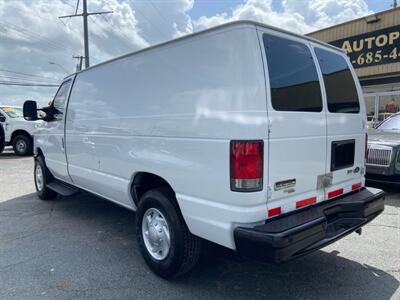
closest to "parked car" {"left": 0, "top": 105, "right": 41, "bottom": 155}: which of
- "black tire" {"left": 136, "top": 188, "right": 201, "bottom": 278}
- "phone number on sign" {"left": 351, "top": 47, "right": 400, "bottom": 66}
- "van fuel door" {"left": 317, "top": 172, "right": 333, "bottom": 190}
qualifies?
"black tire" {"left": 136, "top": 188, "right": 201, "bottom": 278}

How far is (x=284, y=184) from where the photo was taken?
287 centimetres

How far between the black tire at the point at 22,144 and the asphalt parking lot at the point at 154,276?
9400mm

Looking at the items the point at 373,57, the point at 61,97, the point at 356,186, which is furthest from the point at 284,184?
the point at 373,57

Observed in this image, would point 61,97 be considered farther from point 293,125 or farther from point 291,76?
point 293,125

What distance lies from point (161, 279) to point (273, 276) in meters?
1.08

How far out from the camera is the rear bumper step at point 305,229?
2523 mm

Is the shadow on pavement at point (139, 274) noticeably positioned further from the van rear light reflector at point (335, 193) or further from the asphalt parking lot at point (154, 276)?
the van rear light reflector at point (335, 193)

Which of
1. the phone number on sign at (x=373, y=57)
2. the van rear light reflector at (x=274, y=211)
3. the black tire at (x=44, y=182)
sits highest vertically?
the phone number on sign at (x=373, y=57)

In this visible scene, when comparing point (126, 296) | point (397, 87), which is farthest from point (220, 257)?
point (397, 87)

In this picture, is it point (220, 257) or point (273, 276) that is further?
point (220, 257)

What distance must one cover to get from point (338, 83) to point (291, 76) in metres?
0.87

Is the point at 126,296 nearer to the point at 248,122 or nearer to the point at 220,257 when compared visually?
the point at 220,257

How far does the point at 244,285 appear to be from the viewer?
3.31 m

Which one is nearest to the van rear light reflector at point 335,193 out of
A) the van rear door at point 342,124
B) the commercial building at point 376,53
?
the van rear door at point 342,124
